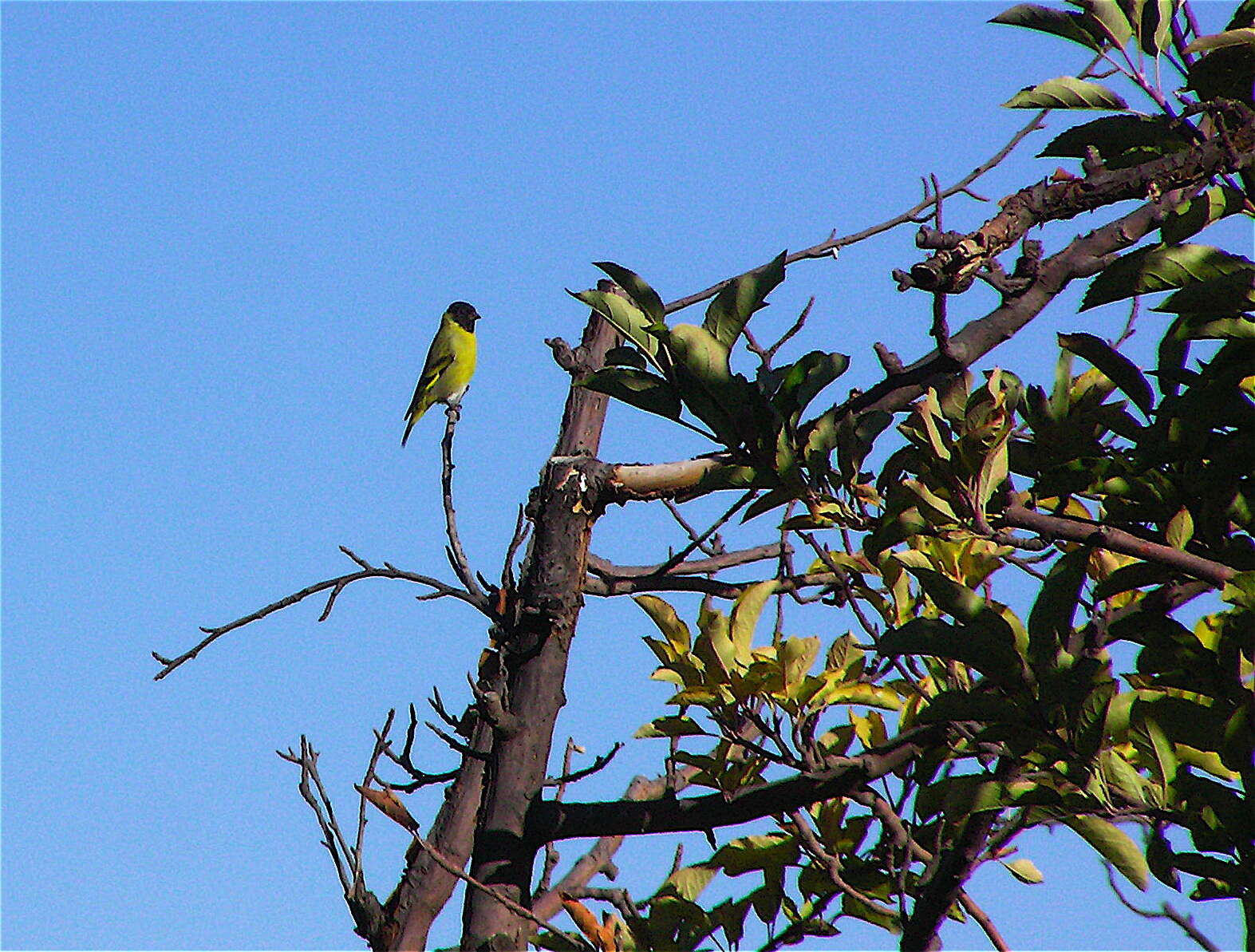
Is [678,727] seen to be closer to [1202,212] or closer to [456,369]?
[1202,212]

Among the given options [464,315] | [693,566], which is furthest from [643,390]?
[464,315]

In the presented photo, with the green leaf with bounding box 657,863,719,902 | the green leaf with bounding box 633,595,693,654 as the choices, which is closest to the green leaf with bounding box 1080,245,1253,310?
the green leaf with bounding box 633,595,693,654

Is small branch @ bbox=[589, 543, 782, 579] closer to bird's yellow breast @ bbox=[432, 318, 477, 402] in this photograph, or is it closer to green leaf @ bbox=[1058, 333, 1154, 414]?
green leaf @ bbox=[1058, 333, 1154, 414]

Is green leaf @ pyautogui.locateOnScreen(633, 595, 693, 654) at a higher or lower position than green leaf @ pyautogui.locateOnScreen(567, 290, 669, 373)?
higher

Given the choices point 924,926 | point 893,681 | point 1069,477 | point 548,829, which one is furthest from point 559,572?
point 1069,477

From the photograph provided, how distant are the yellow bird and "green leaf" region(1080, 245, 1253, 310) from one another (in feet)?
35.4

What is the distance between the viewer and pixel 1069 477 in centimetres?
191

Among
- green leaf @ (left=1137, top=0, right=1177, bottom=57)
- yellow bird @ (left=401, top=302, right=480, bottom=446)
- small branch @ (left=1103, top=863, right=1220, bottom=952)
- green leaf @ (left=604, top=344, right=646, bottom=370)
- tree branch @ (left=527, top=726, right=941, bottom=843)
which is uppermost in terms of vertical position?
yellow bird @ (left=401, top=302, right=480, bottom=446)

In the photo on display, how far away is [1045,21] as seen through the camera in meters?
1.83

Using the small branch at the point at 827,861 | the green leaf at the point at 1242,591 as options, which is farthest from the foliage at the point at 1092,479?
the small branch at the point at 827,861

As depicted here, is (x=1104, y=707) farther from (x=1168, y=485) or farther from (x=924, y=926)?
(x=924, y=926)

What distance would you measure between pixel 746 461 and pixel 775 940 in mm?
1250

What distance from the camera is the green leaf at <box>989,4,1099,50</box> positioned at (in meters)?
1.80

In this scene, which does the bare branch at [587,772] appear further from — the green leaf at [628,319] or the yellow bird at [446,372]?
the yellow bird at [446,372]
